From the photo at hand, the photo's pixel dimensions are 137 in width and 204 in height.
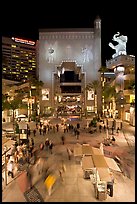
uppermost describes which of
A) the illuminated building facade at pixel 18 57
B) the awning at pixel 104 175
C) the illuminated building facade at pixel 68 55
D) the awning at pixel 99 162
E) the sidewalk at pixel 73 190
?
the illuminated building facade at pixel 18 57

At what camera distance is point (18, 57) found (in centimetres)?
15962

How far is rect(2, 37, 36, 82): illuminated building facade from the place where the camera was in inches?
5955

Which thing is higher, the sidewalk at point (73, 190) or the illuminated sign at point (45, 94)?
the illuminated sign at point (45, 94)

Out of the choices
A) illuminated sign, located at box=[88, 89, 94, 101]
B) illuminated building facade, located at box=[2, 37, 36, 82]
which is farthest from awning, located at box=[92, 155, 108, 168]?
illuminated building facade, located at box=[2, 37, 36, 82]

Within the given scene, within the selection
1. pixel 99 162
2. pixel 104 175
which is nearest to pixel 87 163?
pixel 99 162

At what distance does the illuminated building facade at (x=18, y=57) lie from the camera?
5955 inches

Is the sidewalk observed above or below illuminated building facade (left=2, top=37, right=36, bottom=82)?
below

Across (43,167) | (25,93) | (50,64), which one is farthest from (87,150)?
(50,64)

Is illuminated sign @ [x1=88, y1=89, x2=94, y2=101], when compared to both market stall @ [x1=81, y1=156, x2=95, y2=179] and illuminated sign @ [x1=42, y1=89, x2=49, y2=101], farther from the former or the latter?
market stall @ [x1=81, y1=156, x2=95, y2=179]

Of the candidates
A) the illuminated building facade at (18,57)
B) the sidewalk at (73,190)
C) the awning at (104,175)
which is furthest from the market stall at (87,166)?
the illuminated building facade at (18,57)

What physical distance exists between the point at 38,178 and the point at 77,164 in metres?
3.99

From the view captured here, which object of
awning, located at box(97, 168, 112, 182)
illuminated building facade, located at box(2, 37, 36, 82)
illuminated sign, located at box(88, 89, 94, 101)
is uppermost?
illuminated building facade, located at box(2, 37, 36, 82)

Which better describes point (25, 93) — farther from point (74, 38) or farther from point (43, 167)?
point (43, 167)

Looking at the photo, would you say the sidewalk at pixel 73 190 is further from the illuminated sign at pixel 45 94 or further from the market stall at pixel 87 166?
the illuminated sign at pixel 45 94
